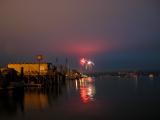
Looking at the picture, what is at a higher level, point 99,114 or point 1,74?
point 1,74

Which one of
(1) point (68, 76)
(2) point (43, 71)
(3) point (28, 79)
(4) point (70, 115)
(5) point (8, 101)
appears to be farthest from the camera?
(1) point (68, 76)

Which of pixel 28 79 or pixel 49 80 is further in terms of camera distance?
pixel 49 80

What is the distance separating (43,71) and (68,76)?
84.7 m

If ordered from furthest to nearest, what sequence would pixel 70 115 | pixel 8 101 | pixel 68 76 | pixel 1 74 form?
pixel 68 76
pixel 1 74
pixel 8 101
pixel 70 115

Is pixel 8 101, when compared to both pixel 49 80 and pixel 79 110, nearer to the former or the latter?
pixel 79 110

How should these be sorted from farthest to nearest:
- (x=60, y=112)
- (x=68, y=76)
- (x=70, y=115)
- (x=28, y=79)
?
(x=68, y=76) → (x=28, y=79) → (x=60, y=112) → (x=70, y=115)

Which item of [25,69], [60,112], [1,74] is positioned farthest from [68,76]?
[60,112]

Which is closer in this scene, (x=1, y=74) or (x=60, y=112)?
(x=60, y=112)

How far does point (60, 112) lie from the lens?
4069cm

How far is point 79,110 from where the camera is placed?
4166 centimetres

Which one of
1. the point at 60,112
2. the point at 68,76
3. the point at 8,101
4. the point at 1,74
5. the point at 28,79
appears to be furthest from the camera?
the point at 68,76

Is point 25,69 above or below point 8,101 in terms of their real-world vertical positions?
above

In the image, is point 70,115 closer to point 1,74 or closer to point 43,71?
point 1,74

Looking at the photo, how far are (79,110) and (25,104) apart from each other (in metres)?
10.4
